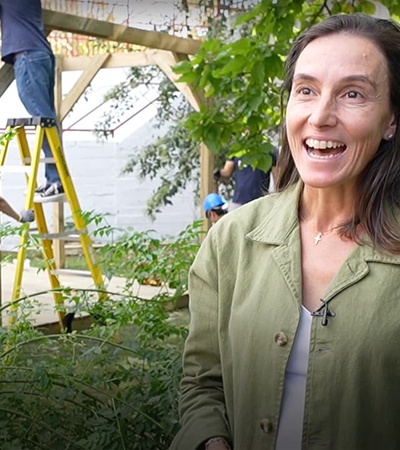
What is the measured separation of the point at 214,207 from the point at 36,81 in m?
2.08

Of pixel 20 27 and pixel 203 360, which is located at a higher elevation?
pixel 20 27

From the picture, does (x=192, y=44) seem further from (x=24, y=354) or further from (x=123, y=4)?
(x=24, y=354)

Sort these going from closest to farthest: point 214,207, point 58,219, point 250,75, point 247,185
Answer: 1. point 250,75
2. point 58,219
3. point 214,207
4. point 247,185

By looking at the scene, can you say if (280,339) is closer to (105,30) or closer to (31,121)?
(31,121)

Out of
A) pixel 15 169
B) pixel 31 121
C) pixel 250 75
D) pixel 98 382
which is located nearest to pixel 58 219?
pixel 15 169

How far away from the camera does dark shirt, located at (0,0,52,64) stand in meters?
3.96

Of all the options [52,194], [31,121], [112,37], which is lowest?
A: [52,194]

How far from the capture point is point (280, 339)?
145 centimetres

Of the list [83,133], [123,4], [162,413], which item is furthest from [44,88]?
[83,133]

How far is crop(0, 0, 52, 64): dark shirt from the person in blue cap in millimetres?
2154

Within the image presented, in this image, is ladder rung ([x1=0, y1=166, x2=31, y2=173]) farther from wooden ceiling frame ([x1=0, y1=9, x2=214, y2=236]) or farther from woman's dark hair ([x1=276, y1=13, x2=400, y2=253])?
woman's dark hair ([x1=276, y1=13, x2=400, y2=253])

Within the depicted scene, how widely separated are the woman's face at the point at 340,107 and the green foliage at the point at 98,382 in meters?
1.07

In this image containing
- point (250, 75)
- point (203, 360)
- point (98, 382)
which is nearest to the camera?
point (203, 360)

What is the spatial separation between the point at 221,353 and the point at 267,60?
1.85 meters
